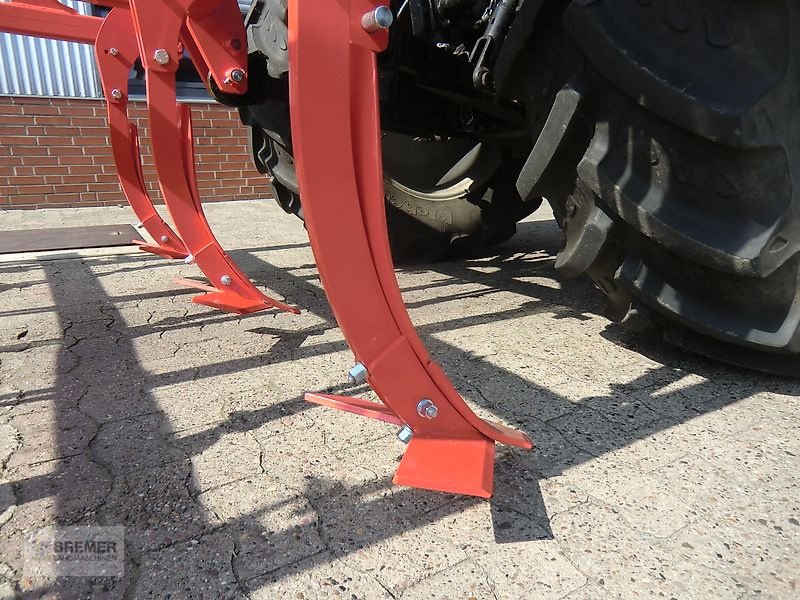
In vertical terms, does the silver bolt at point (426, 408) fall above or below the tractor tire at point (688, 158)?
below

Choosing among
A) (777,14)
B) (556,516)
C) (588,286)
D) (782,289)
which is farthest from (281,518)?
(588,286)

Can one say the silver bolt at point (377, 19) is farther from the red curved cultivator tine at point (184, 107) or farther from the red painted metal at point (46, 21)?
the red painted metal at point (46, 21)

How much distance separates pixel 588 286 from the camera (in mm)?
2512

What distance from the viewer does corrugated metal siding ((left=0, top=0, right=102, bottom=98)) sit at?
4336 millimetres

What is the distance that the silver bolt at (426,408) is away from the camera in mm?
1003

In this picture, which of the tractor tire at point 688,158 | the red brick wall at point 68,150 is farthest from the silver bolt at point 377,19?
the red brick wall at point 68,150

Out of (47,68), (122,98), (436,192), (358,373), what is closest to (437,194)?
(436,192)

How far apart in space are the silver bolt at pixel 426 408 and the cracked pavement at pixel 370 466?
0.52 ft

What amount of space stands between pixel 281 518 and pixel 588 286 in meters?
1.90

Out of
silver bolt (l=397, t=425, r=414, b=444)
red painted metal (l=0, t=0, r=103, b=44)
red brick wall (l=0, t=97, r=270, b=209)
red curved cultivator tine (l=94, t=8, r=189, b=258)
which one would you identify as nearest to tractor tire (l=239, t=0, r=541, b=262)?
red curved cultivator tine (l=94, t=8, r=189, b=258)

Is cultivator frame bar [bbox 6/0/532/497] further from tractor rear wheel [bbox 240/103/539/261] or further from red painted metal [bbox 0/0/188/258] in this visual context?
red painted metal [bbox 0/0/188/258]

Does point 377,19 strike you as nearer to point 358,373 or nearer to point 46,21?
point 358,373

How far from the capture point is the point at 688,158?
1.15 meters

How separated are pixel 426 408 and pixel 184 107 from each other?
1.62 metres
